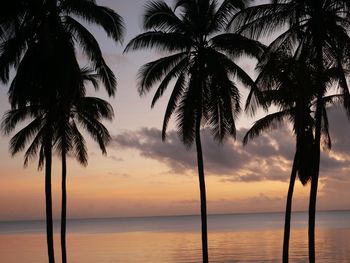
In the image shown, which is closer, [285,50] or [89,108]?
[285,50]

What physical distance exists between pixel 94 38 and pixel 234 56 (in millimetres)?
6452

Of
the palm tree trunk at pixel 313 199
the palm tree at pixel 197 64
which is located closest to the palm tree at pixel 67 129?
the palm tree at pixel 197 64

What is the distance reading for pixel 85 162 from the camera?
3266 cm

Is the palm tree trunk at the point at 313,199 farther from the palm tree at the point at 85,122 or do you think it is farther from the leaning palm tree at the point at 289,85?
the palm tree at the point at 85,122

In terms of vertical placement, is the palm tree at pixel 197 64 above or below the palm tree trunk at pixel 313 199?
above

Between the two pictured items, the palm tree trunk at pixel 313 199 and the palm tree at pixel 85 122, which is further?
the palm tree at pixel 85 122

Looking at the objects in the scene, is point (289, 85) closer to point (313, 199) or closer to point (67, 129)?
point (313, 199)

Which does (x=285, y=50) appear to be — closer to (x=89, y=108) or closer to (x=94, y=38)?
(x=94, y=38)

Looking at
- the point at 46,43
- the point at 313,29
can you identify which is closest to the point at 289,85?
the point at 313,29

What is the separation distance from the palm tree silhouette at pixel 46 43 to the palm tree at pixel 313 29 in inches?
214

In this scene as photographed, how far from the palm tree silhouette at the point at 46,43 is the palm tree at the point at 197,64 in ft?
11.7

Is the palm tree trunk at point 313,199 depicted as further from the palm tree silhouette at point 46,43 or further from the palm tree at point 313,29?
the palm tree silhouette at point 46,43

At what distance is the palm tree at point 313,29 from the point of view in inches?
779

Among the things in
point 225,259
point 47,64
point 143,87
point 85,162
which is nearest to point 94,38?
→ point 47,64
